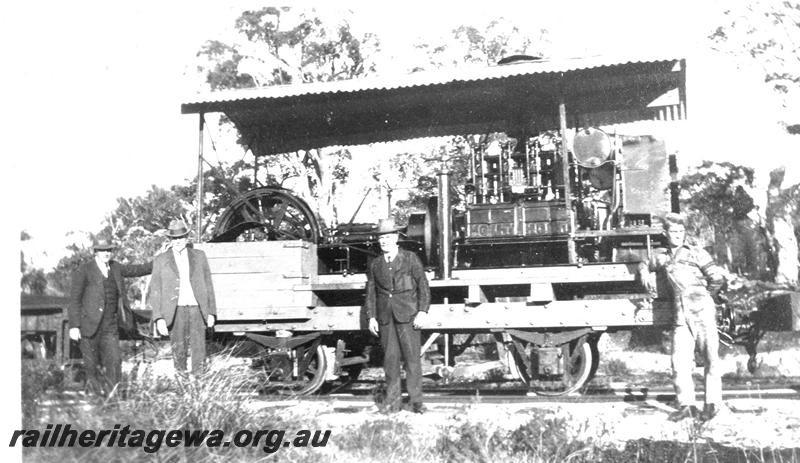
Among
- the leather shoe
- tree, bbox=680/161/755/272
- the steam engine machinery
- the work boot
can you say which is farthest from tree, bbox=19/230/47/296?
tree, bbox=680/161/755/272

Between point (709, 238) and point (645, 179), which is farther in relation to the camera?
point (709, 238)

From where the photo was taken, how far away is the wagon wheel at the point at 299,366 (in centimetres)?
891

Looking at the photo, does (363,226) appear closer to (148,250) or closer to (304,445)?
(304,445)

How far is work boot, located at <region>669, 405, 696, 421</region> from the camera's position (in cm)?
646

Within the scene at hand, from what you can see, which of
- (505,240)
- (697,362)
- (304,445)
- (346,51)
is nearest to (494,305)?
(505,240)

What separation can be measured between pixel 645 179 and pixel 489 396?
9.56 feet

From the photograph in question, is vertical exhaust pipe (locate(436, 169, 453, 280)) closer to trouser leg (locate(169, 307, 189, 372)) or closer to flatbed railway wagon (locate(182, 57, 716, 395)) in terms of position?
flatbed railway wagon (locate(182, 57, 716, 395))

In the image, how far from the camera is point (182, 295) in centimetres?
772

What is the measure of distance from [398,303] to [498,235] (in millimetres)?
2004

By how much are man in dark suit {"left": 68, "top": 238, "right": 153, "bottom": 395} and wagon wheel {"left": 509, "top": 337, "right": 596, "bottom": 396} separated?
159 inches

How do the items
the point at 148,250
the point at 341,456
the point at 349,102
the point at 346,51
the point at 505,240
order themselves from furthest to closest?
1. the point at 148,250
2. the point at 346,51
3. the point at 349,102
4. the point at 505,240
5. the point at 341,456

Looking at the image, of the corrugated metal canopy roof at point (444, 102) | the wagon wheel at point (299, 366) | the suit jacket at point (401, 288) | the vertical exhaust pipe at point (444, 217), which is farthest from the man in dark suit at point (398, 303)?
the corrugated metal canopy roof at point (444, 102)

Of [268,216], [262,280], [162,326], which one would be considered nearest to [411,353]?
[262,280]

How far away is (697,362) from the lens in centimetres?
1298
